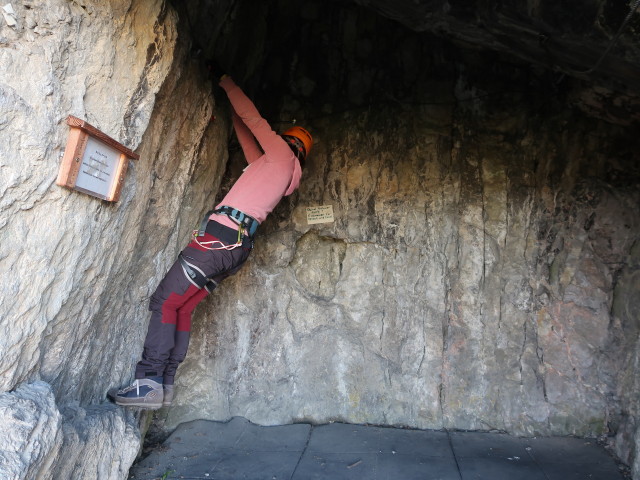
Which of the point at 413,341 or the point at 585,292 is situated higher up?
the point at 585,292

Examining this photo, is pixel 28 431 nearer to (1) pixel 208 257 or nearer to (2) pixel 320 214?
(1) pixel 208 257

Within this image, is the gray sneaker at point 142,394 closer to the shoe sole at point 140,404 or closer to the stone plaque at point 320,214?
the shoe sole at point 140,404

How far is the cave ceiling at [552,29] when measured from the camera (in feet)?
7.06

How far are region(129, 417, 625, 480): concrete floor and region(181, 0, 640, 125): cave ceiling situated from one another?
2.23m

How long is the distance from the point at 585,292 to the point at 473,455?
139 cm

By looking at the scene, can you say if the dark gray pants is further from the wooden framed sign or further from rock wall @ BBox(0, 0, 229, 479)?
the wooden framed sign

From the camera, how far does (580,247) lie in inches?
139

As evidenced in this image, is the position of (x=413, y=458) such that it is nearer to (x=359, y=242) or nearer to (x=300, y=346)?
(x=300, y=346)

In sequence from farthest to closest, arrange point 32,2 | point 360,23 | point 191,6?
point 360,23 < point 191,6 < point 32,2

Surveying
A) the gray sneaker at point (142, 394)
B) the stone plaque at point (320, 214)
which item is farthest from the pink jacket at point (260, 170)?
the gray sneaker at point (142, 394)

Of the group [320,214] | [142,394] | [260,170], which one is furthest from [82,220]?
[320,214]

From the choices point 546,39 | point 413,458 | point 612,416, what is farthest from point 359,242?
point 612,416

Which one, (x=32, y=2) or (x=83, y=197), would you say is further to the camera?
(x=83, y=197)

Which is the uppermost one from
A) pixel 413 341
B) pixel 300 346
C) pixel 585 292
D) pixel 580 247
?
pixel 580 247
